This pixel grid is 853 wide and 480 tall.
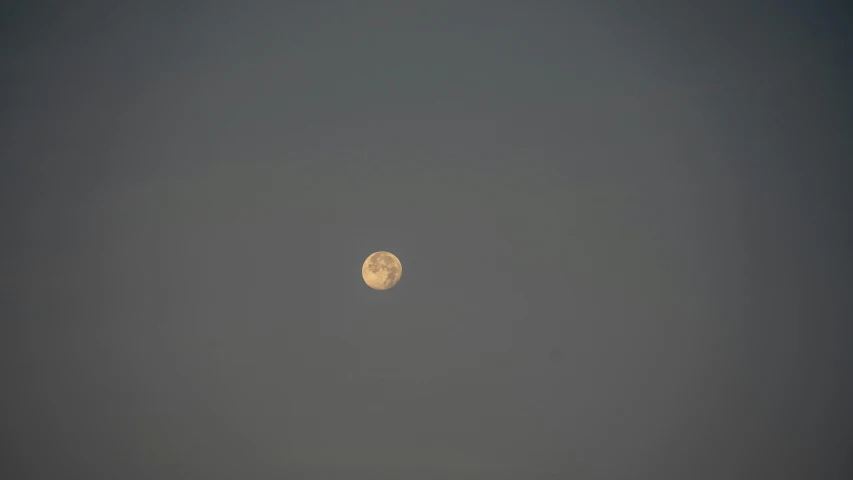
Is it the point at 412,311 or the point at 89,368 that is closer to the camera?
the point at 89,368

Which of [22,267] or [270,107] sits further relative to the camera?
[270,107]

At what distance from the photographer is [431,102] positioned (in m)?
7.23

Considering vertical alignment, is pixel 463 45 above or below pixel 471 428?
above

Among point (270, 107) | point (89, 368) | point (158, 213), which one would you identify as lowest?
point (89, 368)

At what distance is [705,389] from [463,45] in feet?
17.8

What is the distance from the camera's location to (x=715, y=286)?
655cm

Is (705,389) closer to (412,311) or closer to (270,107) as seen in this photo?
(412,311)

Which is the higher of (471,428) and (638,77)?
(638,77)

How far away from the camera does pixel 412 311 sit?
7.21 m

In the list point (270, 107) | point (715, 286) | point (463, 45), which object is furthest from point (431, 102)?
point (715, 286)

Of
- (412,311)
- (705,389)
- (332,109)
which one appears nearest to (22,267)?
(332,109)

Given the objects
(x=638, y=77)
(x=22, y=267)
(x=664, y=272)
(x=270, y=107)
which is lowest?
(x=22, y=267)

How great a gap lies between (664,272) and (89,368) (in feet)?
24.8

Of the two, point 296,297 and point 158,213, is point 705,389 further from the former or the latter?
point 158,213
